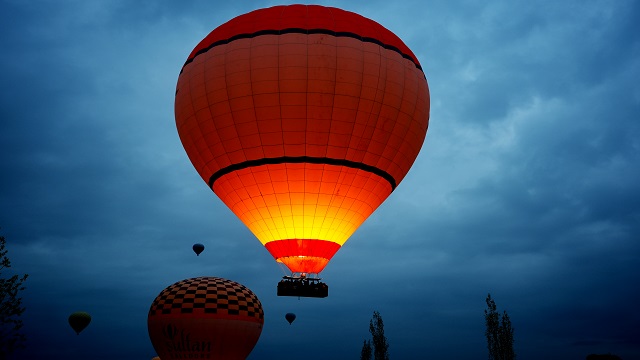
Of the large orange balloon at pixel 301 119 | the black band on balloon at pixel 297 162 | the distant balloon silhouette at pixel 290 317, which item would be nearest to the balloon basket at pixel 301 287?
the large orange balloon at pixel 301 119

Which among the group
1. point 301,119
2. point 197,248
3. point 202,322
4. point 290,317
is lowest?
point 202,322

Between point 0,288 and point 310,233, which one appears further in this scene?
point 310,233

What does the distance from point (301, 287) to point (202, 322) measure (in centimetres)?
315

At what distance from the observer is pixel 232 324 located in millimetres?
17703

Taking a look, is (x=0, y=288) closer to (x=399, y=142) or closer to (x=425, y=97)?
(x=399, y=142)

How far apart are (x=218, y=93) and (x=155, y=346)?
809 cm

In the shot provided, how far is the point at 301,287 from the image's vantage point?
17688 mm

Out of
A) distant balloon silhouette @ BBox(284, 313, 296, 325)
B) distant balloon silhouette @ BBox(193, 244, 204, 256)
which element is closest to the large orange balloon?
distant balloon silhouette @ BBox(284, 313, 296, 325)

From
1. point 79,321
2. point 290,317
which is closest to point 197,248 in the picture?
point 290,317

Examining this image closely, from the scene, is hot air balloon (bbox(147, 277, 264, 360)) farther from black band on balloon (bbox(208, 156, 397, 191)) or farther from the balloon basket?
black band on balloon (bbox(208, 156, 397, 191))

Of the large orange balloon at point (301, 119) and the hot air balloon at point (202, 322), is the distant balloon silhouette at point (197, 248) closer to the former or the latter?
the hot air balloon at point (202, 322)

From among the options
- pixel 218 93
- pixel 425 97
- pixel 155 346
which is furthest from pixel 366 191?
pixel 155 346

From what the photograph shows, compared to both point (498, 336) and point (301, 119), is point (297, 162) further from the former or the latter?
point (498, 336)

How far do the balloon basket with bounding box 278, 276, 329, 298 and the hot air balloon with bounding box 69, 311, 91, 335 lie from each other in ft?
31.6
